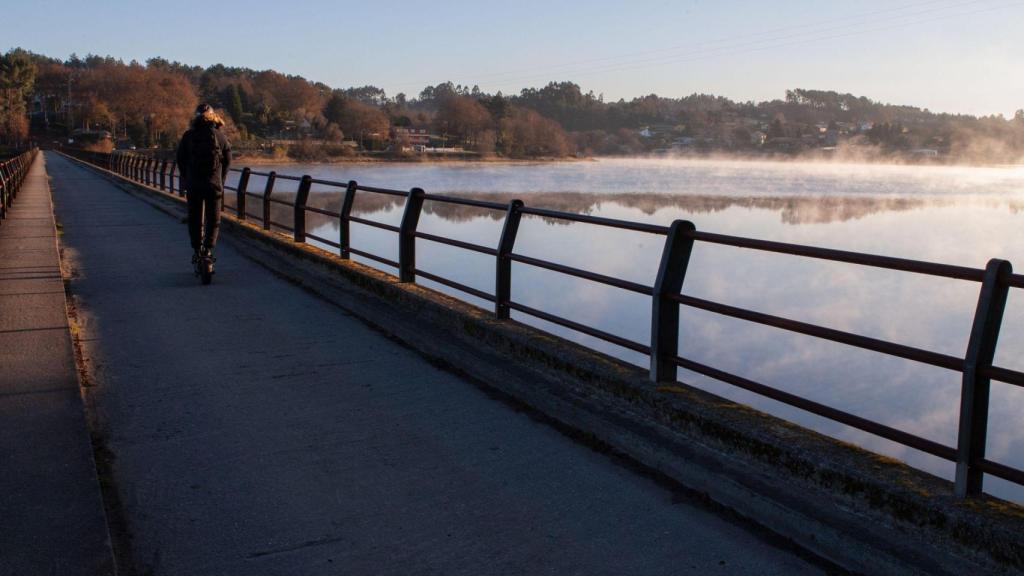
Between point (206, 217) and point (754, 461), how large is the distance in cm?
815

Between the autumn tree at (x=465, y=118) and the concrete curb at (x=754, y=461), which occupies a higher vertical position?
the autumn tree at (x=465, y=118)

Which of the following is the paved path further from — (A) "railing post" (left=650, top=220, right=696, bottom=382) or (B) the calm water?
(B) the calm water

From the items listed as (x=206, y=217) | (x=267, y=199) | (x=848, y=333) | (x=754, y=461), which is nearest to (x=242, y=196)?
(x=267, y=199)

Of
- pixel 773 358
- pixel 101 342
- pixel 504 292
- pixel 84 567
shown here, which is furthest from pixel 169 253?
pixel 84 567

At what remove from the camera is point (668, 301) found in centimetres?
539

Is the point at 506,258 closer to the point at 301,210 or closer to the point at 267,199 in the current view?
the point at 301,210

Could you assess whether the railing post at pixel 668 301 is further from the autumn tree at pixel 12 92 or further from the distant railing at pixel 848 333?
the autumn tree at pixel 12 92

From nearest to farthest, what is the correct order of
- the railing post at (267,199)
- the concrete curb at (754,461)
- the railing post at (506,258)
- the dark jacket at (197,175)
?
the concrete curb at (754,461) < the railing post at (506,258) < the dark jacket at (197,175) < the railing post at (267,199)

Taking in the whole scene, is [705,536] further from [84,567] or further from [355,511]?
[84,567]

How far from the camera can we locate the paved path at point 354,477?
380 cm

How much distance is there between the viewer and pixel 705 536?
159 inches

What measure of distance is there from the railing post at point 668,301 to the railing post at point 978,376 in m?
1.89

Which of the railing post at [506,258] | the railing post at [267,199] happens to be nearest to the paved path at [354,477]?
the railing post at [506,258]

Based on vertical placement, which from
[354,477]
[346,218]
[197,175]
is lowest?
[354,477]
